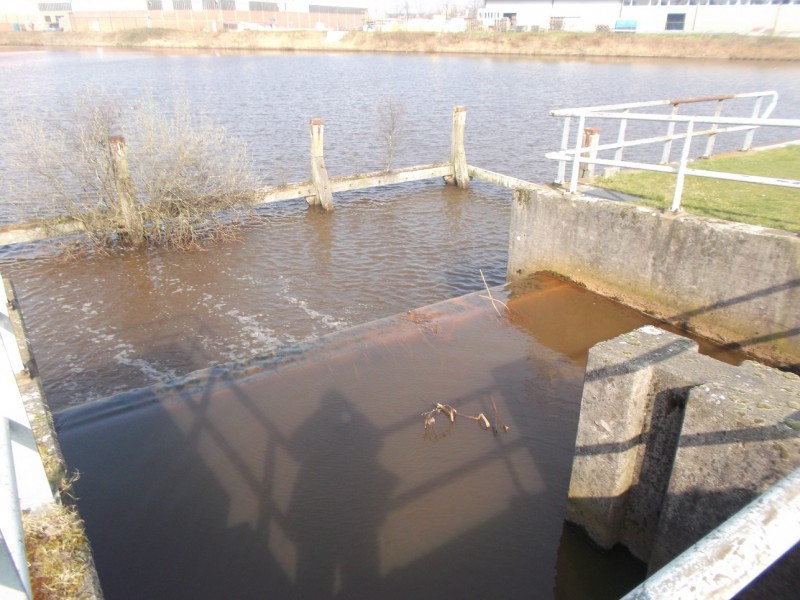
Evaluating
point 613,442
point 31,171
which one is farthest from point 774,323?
point 31,171

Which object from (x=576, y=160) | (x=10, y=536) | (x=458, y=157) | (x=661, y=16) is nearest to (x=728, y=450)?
(x=10, y=536)

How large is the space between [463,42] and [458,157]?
5227 cm

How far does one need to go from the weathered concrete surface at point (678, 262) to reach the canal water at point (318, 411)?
18.1 inches

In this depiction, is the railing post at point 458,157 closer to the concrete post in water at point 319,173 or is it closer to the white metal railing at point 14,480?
the concrete post in water at point 319,173

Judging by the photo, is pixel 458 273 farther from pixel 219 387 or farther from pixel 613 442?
pixel 613 442

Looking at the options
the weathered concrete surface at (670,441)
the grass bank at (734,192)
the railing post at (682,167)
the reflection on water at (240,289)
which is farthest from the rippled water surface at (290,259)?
the weathered concrete surface at (670,441)

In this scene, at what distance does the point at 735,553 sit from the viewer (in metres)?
1.29

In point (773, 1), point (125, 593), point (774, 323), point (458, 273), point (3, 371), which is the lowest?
point (458, 273)

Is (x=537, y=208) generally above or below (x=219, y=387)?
above

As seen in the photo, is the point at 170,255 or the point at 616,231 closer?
the point at 616,231

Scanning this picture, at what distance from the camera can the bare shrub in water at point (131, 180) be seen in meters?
12.1

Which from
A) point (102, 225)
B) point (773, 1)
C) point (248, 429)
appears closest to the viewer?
point (248, 429)

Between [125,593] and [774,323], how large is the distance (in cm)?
589

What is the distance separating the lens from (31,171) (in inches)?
481
